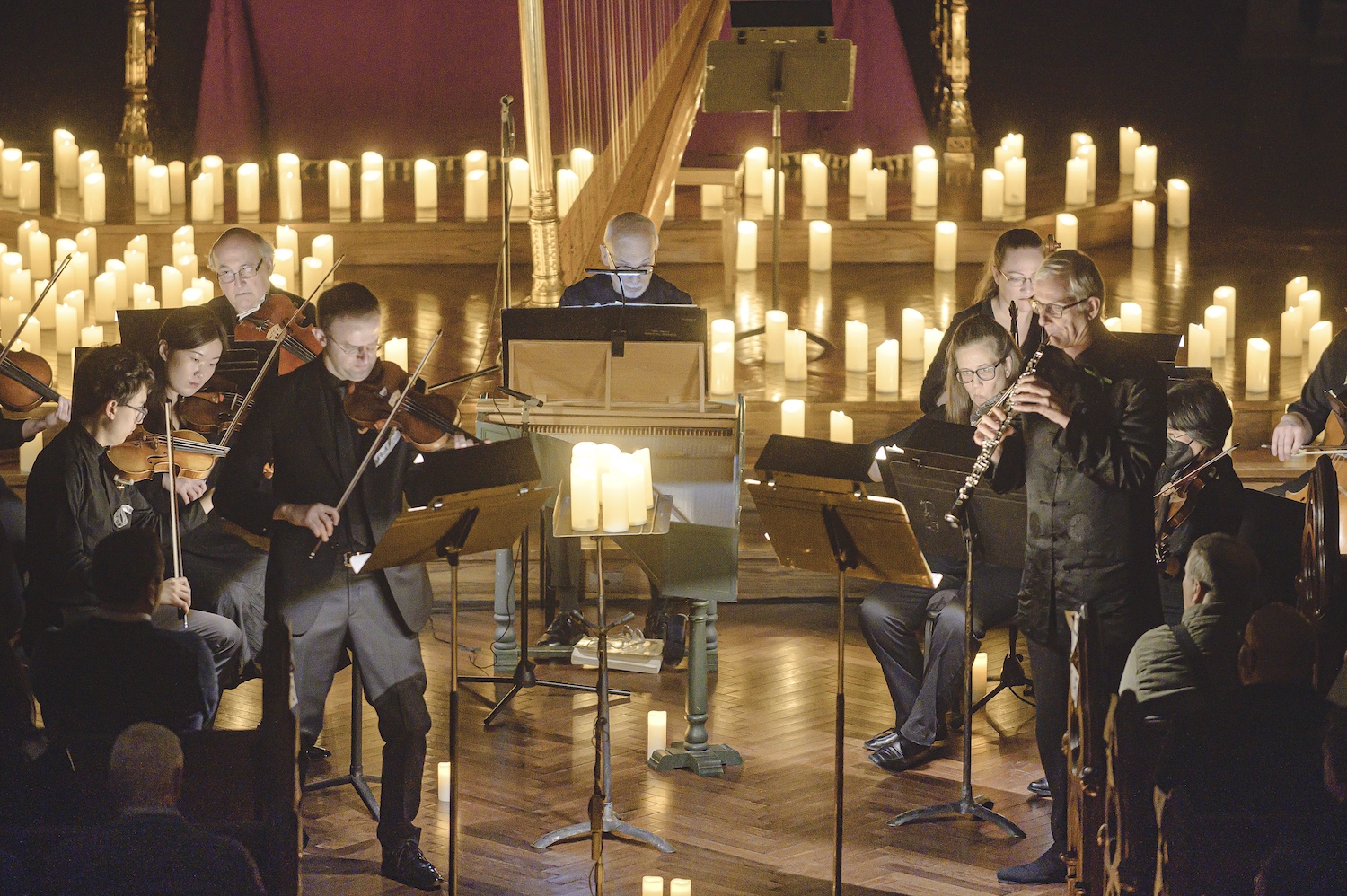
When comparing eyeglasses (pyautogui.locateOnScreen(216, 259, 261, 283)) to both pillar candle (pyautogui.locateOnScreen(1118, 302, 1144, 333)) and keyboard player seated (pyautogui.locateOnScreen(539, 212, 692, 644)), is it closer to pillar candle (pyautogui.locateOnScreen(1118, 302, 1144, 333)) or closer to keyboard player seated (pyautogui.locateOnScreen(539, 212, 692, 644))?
keyboard player seated (pyautogui.locateOnScreen(539, 212, 692, 644))

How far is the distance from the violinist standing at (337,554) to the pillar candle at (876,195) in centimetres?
442

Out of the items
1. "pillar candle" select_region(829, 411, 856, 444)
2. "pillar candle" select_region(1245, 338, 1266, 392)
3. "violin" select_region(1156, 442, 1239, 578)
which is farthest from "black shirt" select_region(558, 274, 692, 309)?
"pillar candle" select_region(1245, 338, 1266, 392)

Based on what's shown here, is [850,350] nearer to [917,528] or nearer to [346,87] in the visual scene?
[917,528]

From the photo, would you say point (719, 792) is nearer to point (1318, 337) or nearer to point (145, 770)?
point (145, 770)

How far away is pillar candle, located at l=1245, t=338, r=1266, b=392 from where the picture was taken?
5.96m

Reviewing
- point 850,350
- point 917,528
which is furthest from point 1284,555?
point 850,350

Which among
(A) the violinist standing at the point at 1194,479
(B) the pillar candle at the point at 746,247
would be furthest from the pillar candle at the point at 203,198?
(A) the violinist standing at the point at 1194,479

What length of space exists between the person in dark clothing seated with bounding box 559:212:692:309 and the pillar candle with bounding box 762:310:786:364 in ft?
4.03

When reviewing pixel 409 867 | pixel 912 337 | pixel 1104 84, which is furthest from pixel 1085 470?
pixel 1104 84

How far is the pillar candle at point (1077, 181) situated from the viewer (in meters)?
7.89

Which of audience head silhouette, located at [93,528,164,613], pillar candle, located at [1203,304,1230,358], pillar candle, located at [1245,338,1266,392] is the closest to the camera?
audience head silhouette, located at [93,528,164,613]

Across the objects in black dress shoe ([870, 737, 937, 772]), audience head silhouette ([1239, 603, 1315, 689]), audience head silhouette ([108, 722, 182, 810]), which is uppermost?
audience head silhouette ([1239, 603, 1315, 689])

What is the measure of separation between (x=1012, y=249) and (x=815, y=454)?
146cm

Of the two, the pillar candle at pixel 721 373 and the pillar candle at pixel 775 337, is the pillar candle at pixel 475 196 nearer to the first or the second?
the pillar candle at pixel 775 337
